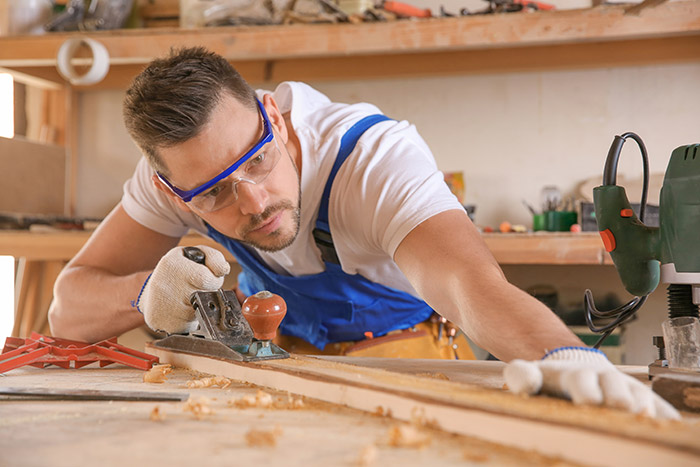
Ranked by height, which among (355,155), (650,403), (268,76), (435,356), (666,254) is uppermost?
(268,76)

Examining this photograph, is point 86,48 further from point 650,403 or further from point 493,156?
point 650,403

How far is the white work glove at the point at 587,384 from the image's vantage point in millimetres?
744

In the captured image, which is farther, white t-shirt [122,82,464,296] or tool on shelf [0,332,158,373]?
white t-shirt [122,82,464,296]

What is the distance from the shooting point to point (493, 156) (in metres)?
3.11

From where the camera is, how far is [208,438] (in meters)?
0.76

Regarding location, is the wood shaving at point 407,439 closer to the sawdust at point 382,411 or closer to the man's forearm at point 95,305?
the sawdust at point 382,411

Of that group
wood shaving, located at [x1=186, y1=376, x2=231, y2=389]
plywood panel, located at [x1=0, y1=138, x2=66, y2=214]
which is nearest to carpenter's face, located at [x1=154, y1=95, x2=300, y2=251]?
wood shaving, located at [x1=186, y1=376, x2=231, y2=389]

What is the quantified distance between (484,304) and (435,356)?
0.82 meters

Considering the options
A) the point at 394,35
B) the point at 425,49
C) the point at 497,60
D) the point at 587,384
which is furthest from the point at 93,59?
the point at 587,384

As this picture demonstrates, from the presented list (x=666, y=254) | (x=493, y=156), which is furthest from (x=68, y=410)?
(x=493, y=156)

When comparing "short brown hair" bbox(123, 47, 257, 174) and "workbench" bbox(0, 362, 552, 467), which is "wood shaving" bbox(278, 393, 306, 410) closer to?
"workbench" bbox(0, 362, 552, 467)

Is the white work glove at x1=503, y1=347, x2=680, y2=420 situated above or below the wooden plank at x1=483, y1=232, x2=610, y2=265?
below

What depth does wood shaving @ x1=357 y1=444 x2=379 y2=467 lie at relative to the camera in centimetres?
65

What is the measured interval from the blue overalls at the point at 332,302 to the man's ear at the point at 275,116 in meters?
0.31
